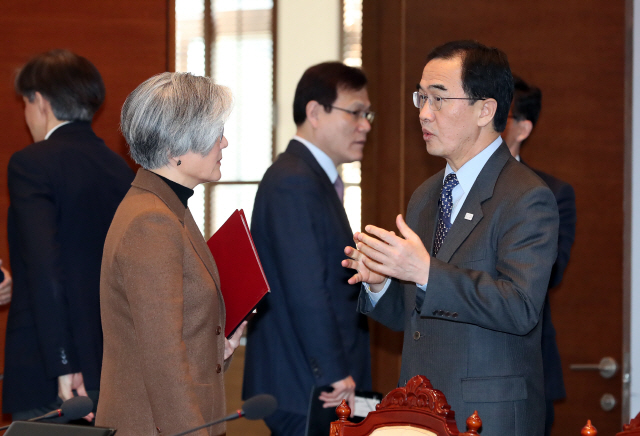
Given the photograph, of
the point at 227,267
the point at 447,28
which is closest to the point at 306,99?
the point at 447,28

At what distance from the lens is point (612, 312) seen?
11.3 feet

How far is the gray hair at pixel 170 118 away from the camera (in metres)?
2.00

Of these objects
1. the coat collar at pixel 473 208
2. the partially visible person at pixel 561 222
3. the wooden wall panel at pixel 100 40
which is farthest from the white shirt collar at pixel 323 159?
the coat collar at pixel 473 208

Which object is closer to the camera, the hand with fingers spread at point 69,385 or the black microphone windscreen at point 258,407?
the black microphone windscreen at point 258,407

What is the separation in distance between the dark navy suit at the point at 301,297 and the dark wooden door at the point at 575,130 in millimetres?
746

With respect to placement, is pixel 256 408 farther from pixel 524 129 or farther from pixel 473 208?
pixel 524 129

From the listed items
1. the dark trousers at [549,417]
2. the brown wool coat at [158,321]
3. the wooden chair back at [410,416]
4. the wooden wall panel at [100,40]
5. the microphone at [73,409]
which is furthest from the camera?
the wooden wall panel at [100,40]

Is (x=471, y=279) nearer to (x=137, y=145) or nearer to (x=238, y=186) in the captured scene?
(x=137, y=145)

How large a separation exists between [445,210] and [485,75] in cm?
43

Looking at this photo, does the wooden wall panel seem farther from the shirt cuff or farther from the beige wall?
the shirt cuff

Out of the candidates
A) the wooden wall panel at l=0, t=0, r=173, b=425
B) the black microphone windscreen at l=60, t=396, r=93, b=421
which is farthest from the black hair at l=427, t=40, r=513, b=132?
the wooden wall panel at l=0, t=0, r=173, b=425

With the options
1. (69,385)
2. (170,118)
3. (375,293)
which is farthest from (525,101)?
(69,385)

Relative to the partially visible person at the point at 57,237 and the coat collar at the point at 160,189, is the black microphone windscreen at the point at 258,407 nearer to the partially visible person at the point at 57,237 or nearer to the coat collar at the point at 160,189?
the coat collar at the point at 160,189

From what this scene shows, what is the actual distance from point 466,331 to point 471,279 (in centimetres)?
21
